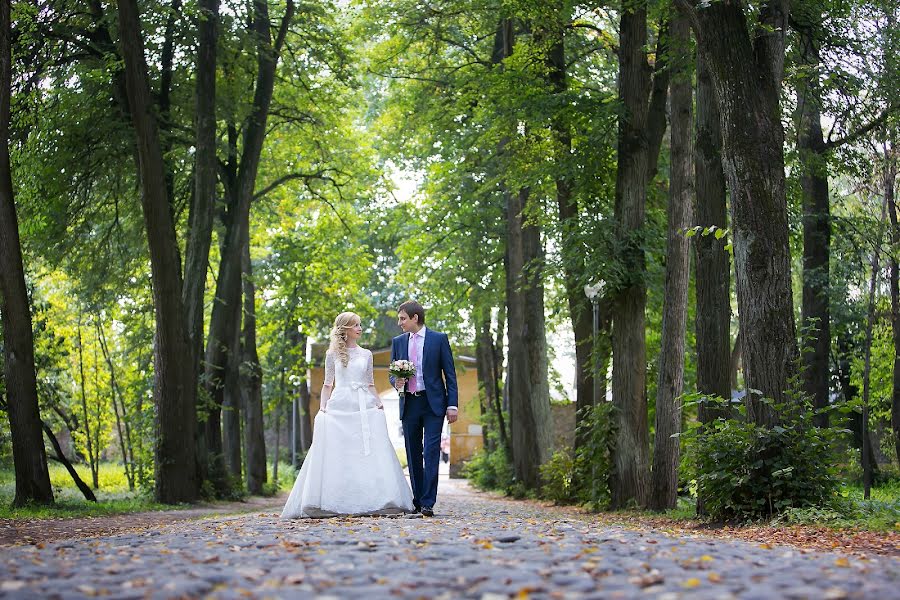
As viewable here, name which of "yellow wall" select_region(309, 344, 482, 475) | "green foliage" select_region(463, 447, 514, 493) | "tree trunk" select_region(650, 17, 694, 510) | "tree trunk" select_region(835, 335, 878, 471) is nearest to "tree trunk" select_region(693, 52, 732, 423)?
"tree trunk" select_region(650, 17, 694, 510)

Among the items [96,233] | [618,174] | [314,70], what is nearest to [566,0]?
[618,174]

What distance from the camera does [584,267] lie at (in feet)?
55.7

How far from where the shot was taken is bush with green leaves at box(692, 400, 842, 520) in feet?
32.8

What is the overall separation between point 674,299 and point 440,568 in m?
10.6

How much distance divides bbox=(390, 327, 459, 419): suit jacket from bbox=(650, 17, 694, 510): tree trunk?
16.3 feet

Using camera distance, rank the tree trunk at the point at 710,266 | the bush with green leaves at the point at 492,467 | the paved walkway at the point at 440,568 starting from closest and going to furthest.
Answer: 1. the paved walkway at the point at 440,568
2. the tree trunk at the point at 710,266
3. the bush with green leaves at the point at 492,467

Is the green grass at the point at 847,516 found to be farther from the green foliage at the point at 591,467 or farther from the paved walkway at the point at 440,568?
the green foliage at the point at 591,467

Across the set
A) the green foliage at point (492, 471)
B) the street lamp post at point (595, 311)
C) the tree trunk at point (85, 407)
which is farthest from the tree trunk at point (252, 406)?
the street lamp post at point (595, 311)

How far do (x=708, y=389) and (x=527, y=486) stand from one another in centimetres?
1190

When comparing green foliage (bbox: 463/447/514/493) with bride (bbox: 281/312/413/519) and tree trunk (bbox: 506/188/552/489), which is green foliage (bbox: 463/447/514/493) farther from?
bride (bbox: 281/312/413/519)

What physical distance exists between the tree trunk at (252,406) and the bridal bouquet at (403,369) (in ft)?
54.8

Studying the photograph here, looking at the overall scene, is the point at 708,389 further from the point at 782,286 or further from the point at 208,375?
the point at 208,375

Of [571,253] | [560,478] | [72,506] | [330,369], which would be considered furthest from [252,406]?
[330,369]

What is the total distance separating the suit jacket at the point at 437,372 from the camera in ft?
37.6
